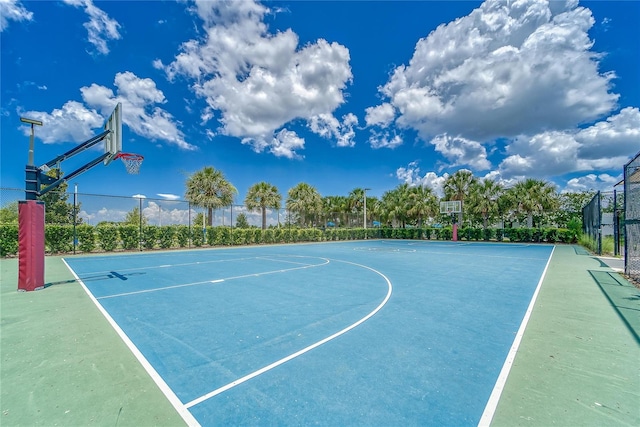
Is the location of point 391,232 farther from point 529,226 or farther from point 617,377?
point 617,377

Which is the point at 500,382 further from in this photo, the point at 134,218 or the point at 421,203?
the point at 421,203

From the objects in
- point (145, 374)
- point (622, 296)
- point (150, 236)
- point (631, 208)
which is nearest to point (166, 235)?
point (150, 236)

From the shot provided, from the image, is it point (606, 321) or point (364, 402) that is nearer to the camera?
point (364, 402)

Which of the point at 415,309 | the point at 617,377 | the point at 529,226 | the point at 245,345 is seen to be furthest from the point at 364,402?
the point at 529,226

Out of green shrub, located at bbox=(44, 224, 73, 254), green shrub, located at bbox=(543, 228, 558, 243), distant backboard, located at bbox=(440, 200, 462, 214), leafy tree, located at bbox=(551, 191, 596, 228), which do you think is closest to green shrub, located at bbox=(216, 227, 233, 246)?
green shrub, located at bbox=(44, 224, 73, 254)

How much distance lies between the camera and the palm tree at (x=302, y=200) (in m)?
35.5

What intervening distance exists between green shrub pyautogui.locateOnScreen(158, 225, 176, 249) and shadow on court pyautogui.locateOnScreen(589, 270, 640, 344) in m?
22.1

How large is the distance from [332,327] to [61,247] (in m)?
18.4

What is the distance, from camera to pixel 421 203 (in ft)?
115

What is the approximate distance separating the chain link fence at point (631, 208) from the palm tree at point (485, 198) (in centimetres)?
2260

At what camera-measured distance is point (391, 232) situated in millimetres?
37750

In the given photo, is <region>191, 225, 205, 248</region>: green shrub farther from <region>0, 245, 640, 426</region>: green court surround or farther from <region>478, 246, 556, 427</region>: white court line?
<region>478, 246, 556, 427</region>: white court line

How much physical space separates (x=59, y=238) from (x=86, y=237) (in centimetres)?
117

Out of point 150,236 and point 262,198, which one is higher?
point 262,198
